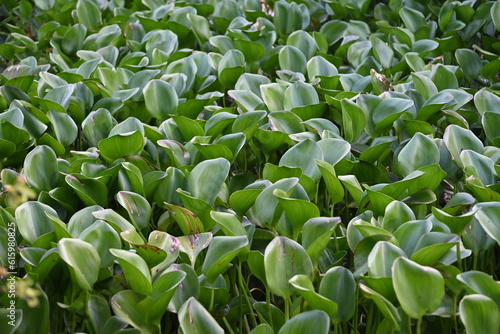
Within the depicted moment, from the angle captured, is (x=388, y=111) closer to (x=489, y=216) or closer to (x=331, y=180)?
(x=331, y=180)

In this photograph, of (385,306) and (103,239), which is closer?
(385,306)

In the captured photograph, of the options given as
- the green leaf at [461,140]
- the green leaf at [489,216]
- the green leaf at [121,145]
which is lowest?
the green leaf at [121,145]

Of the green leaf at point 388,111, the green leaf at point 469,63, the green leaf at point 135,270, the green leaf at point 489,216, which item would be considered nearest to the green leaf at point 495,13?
the green leaf at point 469,63

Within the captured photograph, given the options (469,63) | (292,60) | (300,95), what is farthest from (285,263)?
(469,63)

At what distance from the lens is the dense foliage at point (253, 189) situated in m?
1.22

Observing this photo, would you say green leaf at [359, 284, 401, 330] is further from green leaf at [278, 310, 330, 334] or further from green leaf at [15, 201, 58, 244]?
green leaf at [15, 201, 58, 244]

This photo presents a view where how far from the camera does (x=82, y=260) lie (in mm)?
1243

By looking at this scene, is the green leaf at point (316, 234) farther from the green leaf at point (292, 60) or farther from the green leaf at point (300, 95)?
the green leaf at point (292, 60)

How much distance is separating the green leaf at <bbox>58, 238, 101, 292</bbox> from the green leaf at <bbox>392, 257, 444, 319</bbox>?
1.85ft

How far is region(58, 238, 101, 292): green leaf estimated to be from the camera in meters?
1.22

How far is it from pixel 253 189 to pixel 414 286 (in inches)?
17.9

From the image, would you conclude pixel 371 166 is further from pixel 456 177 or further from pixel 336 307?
pixel 336 307

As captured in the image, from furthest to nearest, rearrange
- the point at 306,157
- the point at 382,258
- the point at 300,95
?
the point at 300,95, the point at 306,157, the point at 382,258

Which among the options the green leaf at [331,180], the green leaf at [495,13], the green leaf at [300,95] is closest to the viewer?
the green leaf at [331,180]
